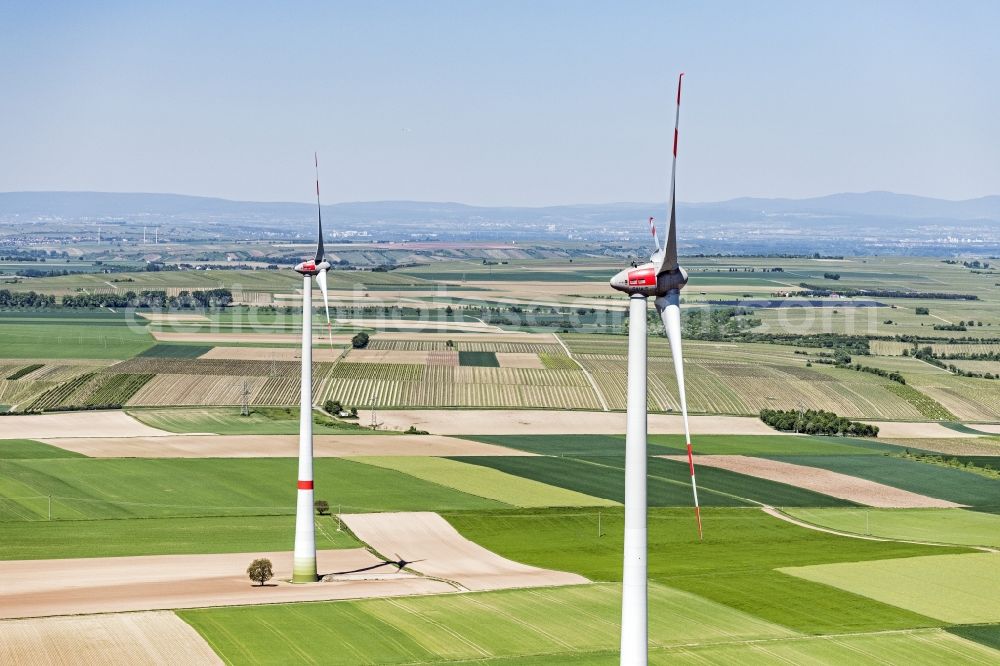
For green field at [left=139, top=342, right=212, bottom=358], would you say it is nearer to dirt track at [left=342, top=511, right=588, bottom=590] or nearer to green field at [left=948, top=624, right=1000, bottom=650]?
dirt track at [left=342, top=511, right=588, bottom=590]

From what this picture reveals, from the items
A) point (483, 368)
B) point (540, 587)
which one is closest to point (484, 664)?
point (540, 587)

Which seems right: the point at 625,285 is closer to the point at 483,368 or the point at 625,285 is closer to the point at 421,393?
the point at 421,393

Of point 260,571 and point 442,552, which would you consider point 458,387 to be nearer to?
point 442,552

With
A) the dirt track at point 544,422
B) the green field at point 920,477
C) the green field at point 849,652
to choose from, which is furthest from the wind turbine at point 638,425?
the dirt track at point 544,422

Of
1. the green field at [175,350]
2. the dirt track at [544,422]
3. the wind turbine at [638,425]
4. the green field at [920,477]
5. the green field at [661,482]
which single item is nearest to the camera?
the wind turbine at [638,425]

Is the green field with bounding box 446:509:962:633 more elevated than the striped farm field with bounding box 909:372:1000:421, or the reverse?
the green field with bounding box 446:509:962:633

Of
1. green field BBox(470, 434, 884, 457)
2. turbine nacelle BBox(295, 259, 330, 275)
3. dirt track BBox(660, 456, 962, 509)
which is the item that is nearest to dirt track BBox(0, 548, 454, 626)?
turbine nacelle BBox(295, 259, 330, 275)

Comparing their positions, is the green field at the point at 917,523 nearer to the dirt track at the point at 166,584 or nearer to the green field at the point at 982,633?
the green field at the point at 982,633
